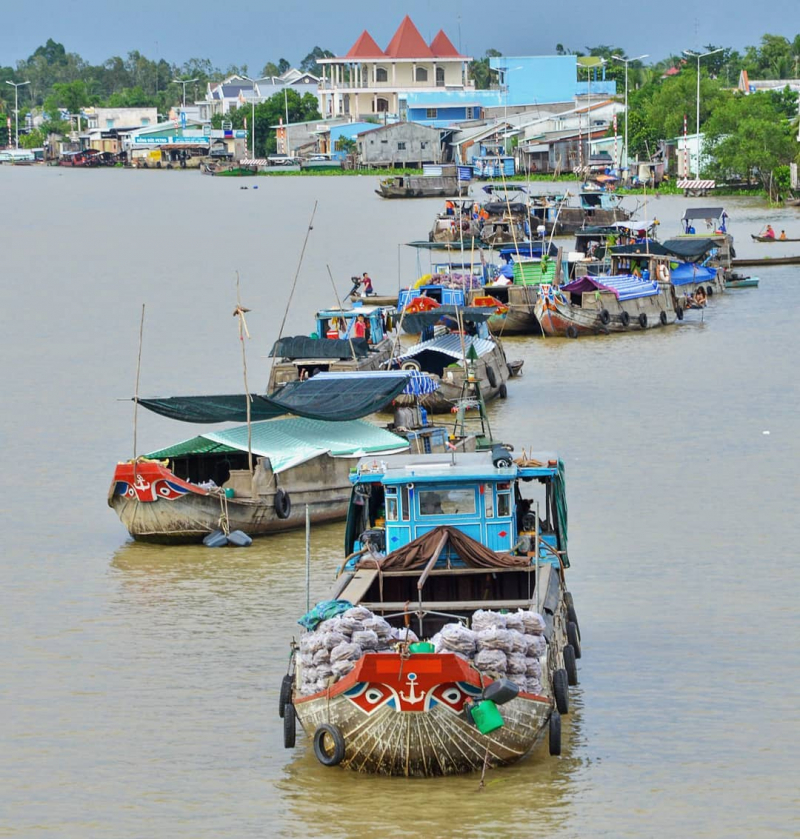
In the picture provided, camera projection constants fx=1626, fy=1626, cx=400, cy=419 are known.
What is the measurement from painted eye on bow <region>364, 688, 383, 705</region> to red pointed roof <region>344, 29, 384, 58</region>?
140m

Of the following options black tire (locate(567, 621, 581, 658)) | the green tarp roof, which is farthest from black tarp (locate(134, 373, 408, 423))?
black tire (locate(567, 621, 581, 658))

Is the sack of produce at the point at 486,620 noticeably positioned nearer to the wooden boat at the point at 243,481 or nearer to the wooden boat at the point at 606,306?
the wooden boat at the point at 243,481

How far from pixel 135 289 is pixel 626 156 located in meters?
48.8

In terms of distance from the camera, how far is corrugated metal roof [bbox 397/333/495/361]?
29000mm

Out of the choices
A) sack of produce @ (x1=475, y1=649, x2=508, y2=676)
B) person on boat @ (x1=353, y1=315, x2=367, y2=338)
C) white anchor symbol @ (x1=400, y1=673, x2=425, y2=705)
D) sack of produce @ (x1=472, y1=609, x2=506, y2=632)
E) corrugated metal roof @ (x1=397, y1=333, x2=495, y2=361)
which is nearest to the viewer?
white anchor symbol @ (x1=400, y1=673, x2=425, y2=705)

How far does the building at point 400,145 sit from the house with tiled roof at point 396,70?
22.2 metres

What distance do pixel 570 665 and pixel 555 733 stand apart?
1.70 m

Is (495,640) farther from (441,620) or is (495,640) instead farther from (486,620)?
(441,620)

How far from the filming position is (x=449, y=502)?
14.9m

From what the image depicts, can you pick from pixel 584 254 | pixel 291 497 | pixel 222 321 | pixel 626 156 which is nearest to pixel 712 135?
pixel 626 156

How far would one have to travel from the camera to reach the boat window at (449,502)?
14891 millimetres

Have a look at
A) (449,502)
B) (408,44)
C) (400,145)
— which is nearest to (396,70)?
(408,44)

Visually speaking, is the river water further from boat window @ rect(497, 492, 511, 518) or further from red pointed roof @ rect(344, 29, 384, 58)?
red pointed roof @ rect(344, 29, 384, 58)

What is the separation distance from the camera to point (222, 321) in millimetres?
45125
